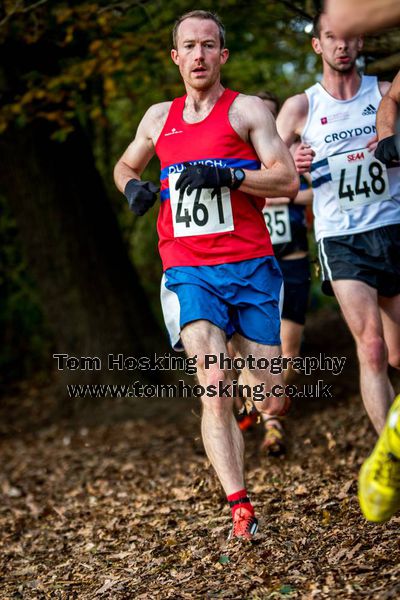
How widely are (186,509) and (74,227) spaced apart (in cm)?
474

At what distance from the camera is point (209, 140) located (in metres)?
4.92

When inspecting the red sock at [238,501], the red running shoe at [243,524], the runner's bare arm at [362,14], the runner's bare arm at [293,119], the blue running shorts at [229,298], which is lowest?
the red running shoe at [243,524]

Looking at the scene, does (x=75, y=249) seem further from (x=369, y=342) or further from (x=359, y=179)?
(x=369, y=342)

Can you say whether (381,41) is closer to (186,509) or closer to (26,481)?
(186,509)

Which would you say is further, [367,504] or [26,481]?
[26,481]

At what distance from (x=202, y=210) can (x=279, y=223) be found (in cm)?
234

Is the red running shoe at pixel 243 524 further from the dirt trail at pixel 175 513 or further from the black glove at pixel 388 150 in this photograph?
the black glove at pixel 388 150

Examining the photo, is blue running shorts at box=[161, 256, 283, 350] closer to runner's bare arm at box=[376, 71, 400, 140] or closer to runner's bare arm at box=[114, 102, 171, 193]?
runner's bare arm at box=[114, 102, 171, 193]

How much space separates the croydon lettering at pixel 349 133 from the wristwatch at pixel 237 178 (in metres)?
1.00

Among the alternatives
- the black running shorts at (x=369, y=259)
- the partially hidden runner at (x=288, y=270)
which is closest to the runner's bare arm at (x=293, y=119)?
the black running shorts at (x=369, y=259)

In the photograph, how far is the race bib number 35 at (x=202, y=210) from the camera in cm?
490

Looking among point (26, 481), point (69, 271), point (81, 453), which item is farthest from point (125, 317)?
point (26, 481)

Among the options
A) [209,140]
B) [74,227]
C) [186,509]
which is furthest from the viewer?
[74,227]

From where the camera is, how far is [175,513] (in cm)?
596
